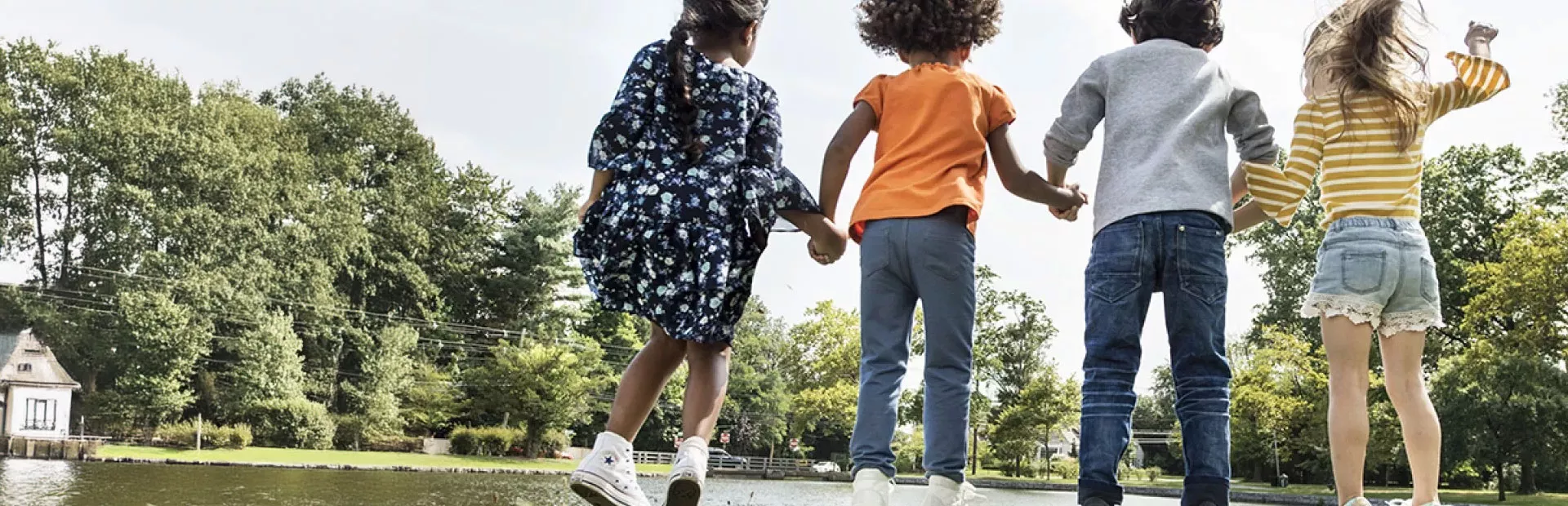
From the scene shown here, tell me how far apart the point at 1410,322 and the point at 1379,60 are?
81cm

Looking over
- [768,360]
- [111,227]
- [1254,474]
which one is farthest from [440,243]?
[1254,474]

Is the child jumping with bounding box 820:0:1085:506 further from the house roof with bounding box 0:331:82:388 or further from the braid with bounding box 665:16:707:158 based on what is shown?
the house roof with bounding box 0:331:82:388

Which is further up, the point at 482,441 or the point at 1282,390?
the point at 1282,390

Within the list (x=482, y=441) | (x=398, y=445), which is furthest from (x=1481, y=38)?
(x=398, y=445)

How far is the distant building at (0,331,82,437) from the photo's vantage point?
3412 centimetres

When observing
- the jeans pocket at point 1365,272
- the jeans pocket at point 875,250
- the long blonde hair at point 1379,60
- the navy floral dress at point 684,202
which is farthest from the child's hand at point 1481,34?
the navy floral dress at point 684,202

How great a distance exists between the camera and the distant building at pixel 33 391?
1344 inches

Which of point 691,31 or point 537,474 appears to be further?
point 537,474

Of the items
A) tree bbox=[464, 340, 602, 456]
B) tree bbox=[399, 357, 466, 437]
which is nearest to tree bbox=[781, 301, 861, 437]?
tree bbox=[464, 340, 602, 456]

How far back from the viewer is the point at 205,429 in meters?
31.9

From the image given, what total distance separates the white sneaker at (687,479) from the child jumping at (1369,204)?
68.0 inches

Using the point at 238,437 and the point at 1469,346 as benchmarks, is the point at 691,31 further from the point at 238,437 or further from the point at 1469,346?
the point at 238,437

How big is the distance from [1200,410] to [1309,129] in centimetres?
129

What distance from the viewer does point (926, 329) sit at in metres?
2.97
